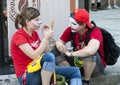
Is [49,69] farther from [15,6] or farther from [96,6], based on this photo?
[96,6]

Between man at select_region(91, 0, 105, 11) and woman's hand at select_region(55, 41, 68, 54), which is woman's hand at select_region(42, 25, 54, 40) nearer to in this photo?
woman's hand at select_region(55, 41, 68, 54)

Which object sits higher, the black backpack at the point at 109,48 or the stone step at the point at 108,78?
the black backpack at the point at 109,48

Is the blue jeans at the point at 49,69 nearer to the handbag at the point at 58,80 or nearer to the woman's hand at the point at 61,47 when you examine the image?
the handbag at the point at 58,80

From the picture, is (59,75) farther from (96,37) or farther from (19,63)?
(96,37)

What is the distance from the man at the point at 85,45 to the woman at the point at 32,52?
1.27ft

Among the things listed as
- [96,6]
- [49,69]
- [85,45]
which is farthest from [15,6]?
[96,6]

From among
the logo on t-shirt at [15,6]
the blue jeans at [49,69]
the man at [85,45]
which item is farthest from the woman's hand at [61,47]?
the logo on t-shirt at [15,6]

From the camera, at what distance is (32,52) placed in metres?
4.13

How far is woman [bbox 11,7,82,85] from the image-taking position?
405 cm

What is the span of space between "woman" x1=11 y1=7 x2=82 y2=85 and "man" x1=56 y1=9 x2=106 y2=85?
387 millimetres

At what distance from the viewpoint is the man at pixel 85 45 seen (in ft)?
15.4

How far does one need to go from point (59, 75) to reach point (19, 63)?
442 mm

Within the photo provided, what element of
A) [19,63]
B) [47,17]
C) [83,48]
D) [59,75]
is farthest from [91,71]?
[47,17]

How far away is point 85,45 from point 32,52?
3.22ft
